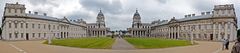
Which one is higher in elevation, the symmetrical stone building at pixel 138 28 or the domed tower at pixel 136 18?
the domed tower at pixel 136 18

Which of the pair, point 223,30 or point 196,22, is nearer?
point 223,30

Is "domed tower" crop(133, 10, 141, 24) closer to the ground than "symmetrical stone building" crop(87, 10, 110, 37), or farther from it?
farther from it

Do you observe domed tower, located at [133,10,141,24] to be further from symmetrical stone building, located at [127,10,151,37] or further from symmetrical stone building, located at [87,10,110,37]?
symmetrical stone building, located at [87,10,110,37]

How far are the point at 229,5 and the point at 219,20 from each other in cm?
465

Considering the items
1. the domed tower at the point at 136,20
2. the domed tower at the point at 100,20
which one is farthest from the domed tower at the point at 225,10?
the domed tower at the point at 100,20

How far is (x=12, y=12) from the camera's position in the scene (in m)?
79.9


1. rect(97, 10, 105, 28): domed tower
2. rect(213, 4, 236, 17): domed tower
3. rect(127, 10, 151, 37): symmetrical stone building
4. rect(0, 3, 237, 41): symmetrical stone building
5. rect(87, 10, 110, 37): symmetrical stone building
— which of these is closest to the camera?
rect(213, 4, 236, 17): domed tower

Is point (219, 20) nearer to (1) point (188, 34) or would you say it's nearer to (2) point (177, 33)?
(1) point (188, 34)

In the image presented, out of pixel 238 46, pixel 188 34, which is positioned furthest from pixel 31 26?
pixel 238 46

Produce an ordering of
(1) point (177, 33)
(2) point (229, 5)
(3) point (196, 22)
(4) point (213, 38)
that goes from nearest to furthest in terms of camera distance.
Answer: (2) point (229, 5) → (4) point (213, 38) → (3) point (196, 22) → (1) point (177, 33)

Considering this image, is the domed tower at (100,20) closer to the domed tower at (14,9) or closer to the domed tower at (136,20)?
the domed tower at (136,20)

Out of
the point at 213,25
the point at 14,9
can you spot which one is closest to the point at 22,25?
the point at 14,9

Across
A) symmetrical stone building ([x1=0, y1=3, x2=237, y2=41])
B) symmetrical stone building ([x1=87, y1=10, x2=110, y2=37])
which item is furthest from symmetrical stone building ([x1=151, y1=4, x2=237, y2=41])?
symmetrical stone building ([x1=87, y1=10, x2=110, y2=37])

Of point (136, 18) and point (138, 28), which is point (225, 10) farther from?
point (136, 18)
